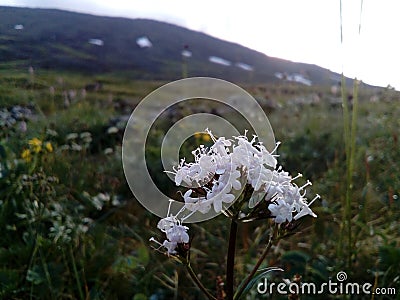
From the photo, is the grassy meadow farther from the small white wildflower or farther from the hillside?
the small white wildflower

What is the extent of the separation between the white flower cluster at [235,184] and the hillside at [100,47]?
3.68ft

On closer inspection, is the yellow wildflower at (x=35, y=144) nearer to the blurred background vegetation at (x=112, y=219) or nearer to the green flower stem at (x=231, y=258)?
the blurred background vegetation at (x=112, y=219)

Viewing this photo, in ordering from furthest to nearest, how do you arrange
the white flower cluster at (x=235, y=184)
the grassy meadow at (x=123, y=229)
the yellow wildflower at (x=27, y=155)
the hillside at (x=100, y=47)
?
the yellow wildflower at (x=27, y=155)
the hillside at (x=100, y=47)
the grassy meadow at (x=123, y=229)
the white flower cluster at (x=235, y=184)

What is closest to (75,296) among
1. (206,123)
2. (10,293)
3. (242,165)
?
(10,293)

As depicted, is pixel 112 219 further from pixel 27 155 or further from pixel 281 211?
pixel 281 211

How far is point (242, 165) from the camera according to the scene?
0.76 meters

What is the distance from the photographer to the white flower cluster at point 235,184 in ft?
2.40

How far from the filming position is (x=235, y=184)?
72cm

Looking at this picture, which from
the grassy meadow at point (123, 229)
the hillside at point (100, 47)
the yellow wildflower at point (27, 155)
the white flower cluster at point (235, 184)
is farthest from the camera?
the yellow wildflower at point (27, 155)

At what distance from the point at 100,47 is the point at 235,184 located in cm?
456

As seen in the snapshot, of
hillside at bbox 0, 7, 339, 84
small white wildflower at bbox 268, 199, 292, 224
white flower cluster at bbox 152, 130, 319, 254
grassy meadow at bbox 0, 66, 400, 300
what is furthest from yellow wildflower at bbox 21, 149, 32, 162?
small white wildflower at bbox 268, 199, 292, 224

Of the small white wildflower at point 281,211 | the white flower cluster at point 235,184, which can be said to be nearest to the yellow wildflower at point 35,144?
the white flower cluster at point 235,184

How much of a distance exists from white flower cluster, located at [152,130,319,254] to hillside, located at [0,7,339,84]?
3.68 feet

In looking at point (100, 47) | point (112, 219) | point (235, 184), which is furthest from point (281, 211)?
point (100, 47)
